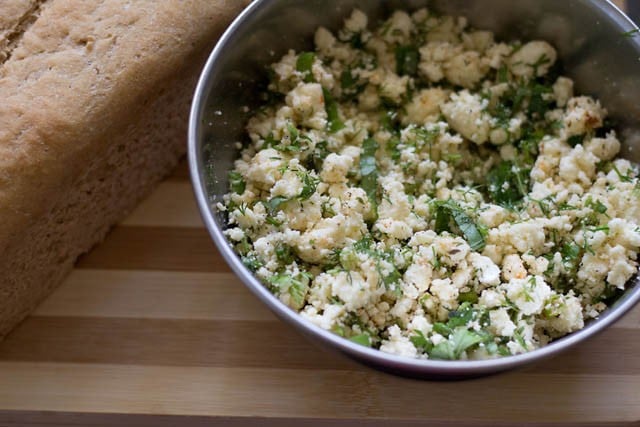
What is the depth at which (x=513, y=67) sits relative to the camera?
5.38 feet

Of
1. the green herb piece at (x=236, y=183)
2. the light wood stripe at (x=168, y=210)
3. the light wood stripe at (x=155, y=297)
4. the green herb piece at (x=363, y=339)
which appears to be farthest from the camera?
the light wood stripe at (x=168, y=210)

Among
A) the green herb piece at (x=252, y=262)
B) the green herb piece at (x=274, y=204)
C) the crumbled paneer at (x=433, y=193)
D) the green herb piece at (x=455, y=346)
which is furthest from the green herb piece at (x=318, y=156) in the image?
the green herb piece at (x=455, y=346)

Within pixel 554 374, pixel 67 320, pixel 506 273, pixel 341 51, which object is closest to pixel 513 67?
pixel 341 51

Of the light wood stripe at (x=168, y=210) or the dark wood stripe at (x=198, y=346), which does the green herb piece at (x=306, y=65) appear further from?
the dark wood stripe at (x=198, y=346)

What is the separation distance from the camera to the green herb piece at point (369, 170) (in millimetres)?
1492

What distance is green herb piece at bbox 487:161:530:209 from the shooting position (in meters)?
1.52

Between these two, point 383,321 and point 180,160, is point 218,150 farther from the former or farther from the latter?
point 383,321

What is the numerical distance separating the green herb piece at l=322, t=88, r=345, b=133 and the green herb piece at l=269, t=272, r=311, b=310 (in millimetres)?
381

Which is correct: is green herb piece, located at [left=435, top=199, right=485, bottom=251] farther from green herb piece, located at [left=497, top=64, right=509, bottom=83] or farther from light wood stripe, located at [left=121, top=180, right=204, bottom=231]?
light wood stripe, located at [left=121, top=180, right=204, bottom=231]

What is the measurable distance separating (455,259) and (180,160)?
2.53 ft

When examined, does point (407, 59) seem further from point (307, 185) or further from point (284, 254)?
point (284, 254)

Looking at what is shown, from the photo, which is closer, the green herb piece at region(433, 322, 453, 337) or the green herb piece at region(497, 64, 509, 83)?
the green herb piece at region(433, 322, 453, 337)

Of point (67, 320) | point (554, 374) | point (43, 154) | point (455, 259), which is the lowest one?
point (67, 320)

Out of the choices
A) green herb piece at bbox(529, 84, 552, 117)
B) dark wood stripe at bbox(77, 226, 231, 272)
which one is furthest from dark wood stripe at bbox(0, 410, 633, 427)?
green herb piece at bbox(529, 84, 552, 117)
